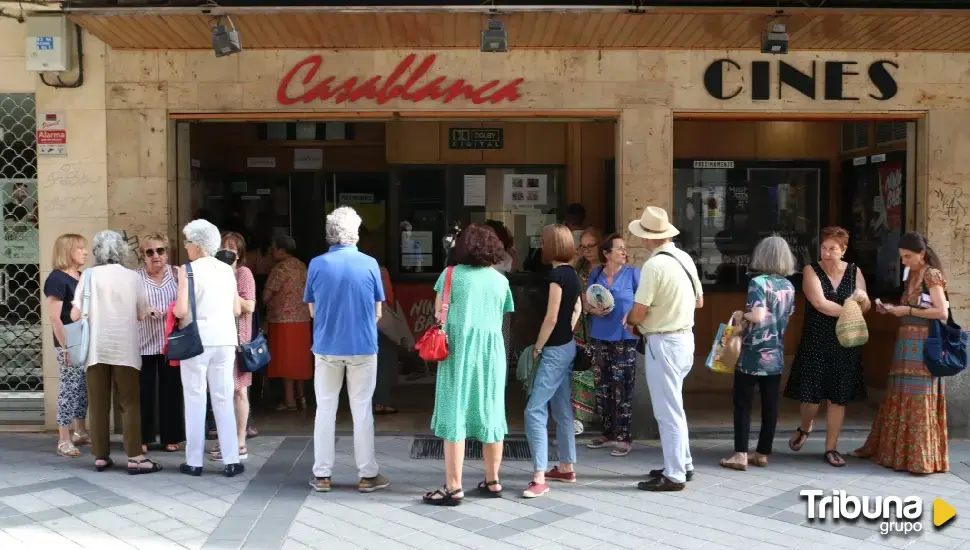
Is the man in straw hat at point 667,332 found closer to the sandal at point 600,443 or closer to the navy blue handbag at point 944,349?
the sandal at point 600,443

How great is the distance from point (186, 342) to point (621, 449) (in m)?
3.42

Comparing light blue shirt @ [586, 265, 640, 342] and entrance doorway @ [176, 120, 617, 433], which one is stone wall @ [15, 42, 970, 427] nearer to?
light blue shirt @ [586, 265, 640, 342]

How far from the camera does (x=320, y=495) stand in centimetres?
640

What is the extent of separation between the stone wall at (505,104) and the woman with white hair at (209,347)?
1676 mm

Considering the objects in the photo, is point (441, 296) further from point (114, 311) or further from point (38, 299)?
point (38, 299)

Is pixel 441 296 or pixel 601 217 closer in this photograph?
pixel 441 296

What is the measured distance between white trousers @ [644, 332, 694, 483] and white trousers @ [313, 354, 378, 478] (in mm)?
1919

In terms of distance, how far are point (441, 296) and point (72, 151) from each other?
13.4 feet

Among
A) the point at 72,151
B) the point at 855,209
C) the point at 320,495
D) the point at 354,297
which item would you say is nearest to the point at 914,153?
the point at 855,209

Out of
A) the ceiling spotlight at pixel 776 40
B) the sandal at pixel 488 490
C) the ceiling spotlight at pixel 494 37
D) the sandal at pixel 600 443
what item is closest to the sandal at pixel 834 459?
the sandal at pixel 600 443

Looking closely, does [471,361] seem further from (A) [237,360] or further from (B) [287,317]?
(B) [287,317]

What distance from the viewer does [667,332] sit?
253 inches

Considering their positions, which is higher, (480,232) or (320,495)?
(480,232)
